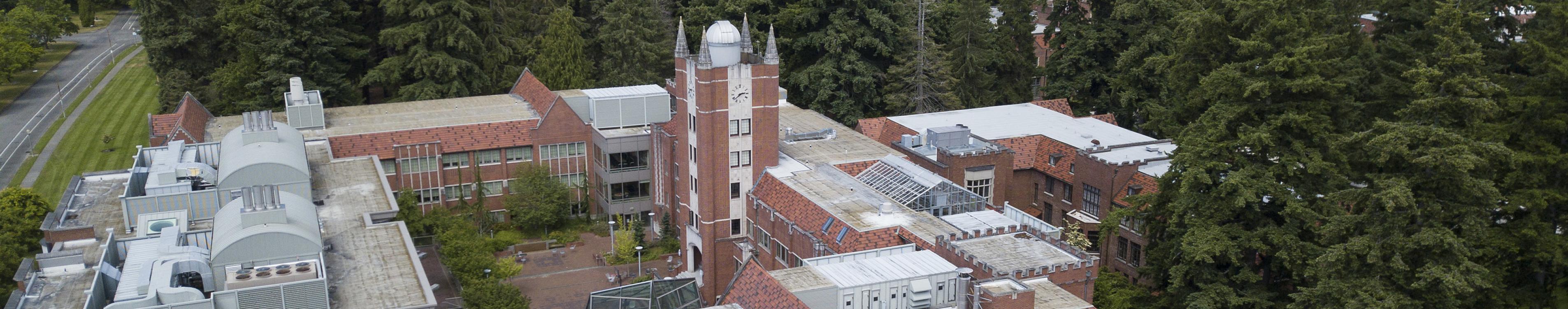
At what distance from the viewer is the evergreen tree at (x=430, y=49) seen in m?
89.8

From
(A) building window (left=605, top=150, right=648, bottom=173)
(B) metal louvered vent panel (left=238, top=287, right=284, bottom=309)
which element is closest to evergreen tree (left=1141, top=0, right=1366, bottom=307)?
(A) building window (left=605, top=150, right=648, bottom=173)

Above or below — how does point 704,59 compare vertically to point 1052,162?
above

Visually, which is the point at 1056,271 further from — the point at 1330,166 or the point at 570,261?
the point at 570,261

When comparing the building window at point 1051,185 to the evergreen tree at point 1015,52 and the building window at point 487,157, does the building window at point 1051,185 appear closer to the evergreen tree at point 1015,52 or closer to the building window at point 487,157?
the evergreen tree at point 1015,52

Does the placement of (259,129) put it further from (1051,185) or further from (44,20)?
(44,20)

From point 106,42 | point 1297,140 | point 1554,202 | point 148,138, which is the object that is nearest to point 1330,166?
point 1297,140

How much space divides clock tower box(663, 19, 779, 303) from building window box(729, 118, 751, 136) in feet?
0.10

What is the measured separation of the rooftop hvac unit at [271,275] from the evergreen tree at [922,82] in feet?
174

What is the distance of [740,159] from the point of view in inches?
2505

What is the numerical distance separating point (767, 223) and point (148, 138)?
59.2 m

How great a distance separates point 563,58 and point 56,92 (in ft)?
159

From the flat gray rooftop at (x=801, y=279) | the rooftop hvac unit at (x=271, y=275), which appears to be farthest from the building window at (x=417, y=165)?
the flat gray rooftop at (x=801, y=279)

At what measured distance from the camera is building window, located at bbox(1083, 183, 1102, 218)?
69.8 m

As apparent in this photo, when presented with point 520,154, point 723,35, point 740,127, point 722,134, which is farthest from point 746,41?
point 520,154
